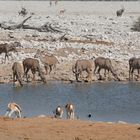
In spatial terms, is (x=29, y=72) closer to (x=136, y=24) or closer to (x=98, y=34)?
(x=98, y=34)

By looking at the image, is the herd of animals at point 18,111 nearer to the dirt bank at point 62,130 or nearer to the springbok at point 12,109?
the springbok at point 12,109

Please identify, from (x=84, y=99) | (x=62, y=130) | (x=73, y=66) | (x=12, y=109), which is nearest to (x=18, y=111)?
(x=12, y=109)

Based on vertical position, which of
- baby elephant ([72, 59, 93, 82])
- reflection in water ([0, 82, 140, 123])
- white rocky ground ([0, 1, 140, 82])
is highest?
white rocky ground ([0, 1, 140, 82])

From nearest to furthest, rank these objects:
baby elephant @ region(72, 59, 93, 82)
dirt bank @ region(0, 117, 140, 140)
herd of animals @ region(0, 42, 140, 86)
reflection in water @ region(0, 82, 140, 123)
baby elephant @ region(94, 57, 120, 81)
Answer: dirt bank @ region(0, 117, 140, 140) < reflection in water @ region(0, 82, 140, 123) < herd of animals @ region(0, 42, 140, 86) < baby elephant @ region(72, 59, 93, 82) < baby elephant @ region(94, 57, 120, 81)

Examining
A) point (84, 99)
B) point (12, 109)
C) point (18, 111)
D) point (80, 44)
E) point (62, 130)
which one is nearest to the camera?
point (62, 130)

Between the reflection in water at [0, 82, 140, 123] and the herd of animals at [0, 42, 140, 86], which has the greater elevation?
the herd of animals at [0, 42, 140, 86]

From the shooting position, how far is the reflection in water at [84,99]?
64.9ft

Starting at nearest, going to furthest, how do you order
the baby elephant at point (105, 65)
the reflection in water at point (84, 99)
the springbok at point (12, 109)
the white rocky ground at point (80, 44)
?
1. the springbok at point (12, 109)
2. the reflection in water at point (84, 99)
3. the baby elephant at point (105, 65)
4. the white rocky ground at point (80, 44)

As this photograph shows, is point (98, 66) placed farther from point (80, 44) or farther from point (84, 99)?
point (84, 99)

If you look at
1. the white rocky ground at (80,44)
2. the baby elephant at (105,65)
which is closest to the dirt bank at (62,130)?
the white rocky ground at (80,44)

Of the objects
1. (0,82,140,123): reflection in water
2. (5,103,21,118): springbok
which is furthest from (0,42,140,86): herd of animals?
(5,103,21,118): springbok

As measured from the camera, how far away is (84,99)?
22891 mm

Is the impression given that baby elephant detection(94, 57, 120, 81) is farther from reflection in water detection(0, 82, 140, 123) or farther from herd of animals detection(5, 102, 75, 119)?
herd of animals detection(5, 102, 75, 119)

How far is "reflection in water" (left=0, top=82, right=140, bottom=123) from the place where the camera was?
1979 centimetres
